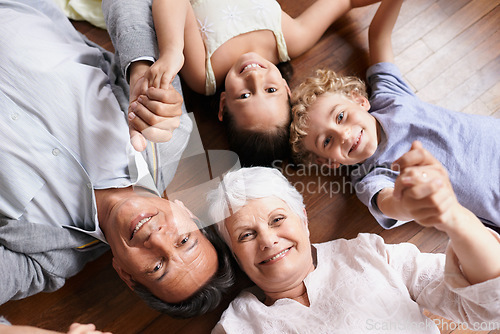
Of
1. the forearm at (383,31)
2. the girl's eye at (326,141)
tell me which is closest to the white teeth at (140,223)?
the girl's eye at (326,141)

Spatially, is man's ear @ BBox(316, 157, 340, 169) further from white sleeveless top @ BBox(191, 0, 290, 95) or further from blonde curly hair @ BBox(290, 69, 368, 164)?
white sleeveless top @ BBox(191, 0, 290, 95)

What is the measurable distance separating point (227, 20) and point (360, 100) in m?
0.52

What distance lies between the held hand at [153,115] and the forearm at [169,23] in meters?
0.20

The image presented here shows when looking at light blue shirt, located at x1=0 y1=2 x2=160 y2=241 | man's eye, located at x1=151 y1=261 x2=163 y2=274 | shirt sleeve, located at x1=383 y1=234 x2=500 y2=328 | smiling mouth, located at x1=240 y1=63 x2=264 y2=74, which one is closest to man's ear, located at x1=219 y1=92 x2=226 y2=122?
smiling mouth, located at x1=240 y1=63 x2=264 y2=74

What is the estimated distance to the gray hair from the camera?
108 centimetres

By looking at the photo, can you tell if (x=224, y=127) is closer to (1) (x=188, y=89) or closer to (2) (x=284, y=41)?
(1) (x=188, y=89)

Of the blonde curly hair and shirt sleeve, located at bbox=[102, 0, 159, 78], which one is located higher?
shirt sleeve, located at bbox=[102, 0, 159, 78]

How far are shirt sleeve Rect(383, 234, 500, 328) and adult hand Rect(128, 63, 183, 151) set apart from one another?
28.1 inches

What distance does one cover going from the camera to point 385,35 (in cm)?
134

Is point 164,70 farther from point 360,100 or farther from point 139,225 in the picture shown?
point 360,100

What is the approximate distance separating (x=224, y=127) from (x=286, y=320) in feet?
2.24

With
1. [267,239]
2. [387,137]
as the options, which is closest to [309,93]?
[387,137]

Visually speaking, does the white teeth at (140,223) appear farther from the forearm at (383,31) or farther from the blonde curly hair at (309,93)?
the forearm at (383,31)

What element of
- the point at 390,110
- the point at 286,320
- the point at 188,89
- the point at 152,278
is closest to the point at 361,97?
the point at 390,110
